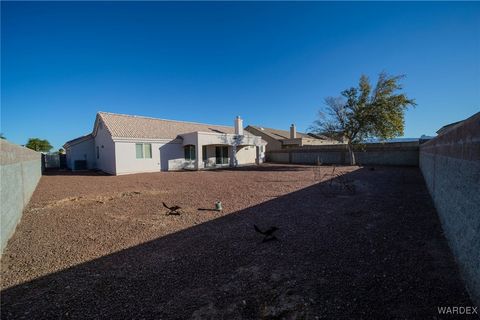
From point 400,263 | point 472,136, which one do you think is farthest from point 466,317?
point 472,136

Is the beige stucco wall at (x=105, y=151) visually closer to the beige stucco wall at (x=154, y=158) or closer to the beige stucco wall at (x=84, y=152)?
the beige stucco wall at (x=154, y=158)

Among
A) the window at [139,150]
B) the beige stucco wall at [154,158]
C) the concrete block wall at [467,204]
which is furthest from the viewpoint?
the window at [139,150]

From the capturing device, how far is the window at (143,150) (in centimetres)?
1908

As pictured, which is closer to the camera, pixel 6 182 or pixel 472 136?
pixel 472 136

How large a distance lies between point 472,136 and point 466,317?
202 cm

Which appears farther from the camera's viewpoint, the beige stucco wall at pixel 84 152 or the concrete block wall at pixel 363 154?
the beige stucco wall at pixel 84 152

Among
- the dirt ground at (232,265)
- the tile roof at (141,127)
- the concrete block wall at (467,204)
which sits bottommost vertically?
the dirt ground at (232,265)

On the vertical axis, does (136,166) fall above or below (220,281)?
above

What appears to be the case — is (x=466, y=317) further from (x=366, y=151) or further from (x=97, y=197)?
(x=366, y=151)

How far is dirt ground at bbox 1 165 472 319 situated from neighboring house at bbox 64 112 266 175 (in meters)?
12.0

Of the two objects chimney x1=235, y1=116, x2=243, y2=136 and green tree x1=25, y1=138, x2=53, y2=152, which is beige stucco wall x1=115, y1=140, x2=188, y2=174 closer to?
chimney x1=235, y1=116, x2=243, y2=136

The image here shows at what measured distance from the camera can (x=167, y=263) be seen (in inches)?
151

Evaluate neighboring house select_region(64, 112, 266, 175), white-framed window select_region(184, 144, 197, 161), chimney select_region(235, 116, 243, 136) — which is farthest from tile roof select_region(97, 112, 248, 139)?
chimney select_region(235, 116, 243, 136)

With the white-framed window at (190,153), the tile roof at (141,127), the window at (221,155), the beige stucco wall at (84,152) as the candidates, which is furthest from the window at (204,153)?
the beige stucco wall at (84,152)
